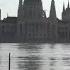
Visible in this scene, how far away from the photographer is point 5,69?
33.6 meters

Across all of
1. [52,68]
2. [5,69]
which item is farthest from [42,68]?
[5,69]

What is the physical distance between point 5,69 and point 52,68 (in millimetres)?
4733

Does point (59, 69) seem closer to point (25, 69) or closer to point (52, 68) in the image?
point (52, 68)

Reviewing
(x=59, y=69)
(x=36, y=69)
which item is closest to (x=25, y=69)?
(x=36, y=69)

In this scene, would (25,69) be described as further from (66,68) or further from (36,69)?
(66,68)

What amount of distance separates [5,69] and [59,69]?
5.17m

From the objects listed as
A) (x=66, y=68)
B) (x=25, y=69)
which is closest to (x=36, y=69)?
(x=25, y=69)

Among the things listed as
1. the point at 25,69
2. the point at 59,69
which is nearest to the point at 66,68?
the point at 59,69

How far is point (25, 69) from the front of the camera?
33.5 meters

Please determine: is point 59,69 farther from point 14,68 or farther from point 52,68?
point 14,68

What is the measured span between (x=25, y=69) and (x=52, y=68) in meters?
3.05

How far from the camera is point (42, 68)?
35.5 meters

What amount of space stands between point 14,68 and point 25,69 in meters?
1.71

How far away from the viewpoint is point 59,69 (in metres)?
34.4
